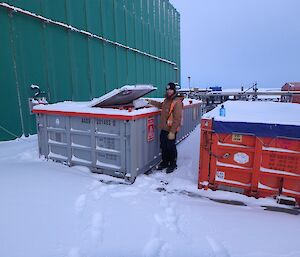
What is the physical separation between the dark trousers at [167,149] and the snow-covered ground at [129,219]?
64cm

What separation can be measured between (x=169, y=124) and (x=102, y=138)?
4.65 ft

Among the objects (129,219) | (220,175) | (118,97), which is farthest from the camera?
(118,97)

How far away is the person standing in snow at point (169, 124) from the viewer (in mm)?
5316

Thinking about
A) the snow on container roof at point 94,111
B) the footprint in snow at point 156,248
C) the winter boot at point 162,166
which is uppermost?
the snow on container roof at point 94,111

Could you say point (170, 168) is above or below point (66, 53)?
below

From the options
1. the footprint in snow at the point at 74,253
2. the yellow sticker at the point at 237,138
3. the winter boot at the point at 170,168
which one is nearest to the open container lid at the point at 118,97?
the winter boot at the point at 170,168

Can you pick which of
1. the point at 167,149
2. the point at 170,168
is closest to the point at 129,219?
the point at 170,168

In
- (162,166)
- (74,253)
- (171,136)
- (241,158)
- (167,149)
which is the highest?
(171,136)

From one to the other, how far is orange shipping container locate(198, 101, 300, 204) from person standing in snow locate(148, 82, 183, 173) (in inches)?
34.7

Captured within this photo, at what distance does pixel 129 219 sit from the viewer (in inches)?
140

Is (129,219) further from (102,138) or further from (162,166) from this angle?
(162,166)

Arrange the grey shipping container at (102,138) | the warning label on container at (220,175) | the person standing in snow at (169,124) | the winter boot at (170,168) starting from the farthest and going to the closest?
the winter boot at (170,168) < the person standing in snow at (169,124) < the grey shipping container at (102,138) < the warning label on container at (220,175)

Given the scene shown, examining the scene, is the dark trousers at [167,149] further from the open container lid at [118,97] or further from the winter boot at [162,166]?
the open container lid at [118,97]

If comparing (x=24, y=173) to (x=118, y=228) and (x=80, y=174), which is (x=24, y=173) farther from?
(x=118, y=228)
